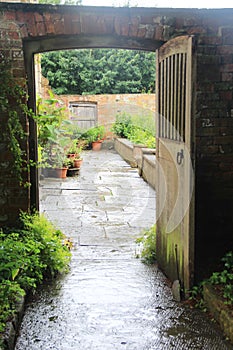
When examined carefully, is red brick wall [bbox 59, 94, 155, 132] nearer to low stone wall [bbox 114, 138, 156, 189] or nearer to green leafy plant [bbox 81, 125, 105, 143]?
green leafy plant [bbox 81, 125, 105, 143]

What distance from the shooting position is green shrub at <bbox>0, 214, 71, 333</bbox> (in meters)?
3.18

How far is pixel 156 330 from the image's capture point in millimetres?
3289

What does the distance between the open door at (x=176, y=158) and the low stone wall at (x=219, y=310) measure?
23 cm

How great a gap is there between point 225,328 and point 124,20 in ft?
9.35

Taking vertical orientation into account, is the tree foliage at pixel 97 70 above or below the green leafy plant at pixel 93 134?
above

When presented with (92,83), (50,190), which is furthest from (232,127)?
(92,83)

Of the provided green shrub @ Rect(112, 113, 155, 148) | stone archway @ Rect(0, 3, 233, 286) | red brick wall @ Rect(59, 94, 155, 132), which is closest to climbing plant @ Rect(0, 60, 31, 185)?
stone archway @ Rect(0, 3, 233, 286)

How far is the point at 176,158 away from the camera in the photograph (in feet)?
12.8

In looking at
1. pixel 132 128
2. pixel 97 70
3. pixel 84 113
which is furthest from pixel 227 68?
pixel 97 70

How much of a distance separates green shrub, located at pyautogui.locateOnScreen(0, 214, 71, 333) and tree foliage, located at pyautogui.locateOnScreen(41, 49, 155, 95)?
50.8ft

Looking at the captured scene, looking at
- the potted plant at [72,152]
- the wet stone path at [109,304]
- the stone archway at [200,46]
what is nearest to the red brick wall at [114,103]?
the potted plant at [72,152]

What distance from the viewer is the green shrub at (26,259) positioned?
3.18 metres

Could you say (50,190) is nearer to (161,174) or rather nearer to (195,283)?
(161,174)

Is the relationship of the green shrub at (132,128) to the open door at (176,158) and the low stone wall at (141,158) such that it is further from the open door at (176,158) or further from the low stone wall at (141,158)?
the open door at (176,158)
